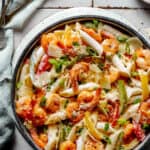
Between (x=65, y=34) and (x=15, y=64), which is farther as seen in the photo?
(x=15, y=64)

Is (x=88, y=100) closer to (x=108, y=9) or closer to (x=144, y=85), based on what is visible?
(x=144, y=85)

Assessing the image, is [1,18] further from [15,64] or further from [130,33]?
[130,33]

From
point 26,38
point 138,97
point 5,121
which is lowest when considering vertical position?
point 5,121

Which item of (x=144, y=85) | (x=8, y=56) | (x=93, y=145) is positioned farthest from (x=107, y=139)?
(x=8, y=56)

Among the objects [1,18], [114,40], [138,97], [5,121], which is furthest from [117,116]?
[1,18]

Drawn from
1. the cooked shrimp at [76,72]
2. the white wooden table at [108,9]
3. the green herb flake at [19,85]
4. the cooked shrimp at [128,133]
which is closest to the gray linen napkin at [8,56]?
the white wooden table at [108,9]

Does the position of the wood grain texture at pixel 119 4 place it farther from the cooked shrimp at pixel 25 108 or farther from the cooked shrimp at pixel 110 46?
the cooked shrimp at pixel 25 108

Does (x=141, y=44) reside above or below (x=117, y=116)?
above
